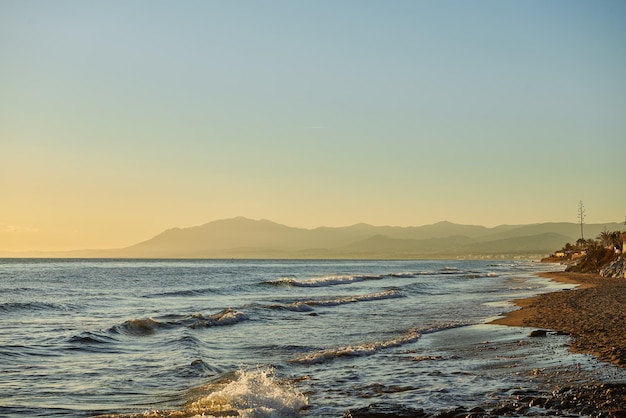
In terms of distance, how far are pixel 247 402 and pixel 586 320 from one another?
539 inches

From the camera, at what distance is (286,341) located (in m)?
18.6

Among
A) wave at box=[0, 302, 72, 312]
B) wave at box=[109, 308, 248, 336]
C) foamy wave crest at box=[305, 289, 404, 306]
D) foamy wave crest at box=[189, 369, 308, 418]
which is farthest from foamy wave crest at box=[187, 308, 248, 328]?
foamy wave crest at box=[189, 369, 308, 418]

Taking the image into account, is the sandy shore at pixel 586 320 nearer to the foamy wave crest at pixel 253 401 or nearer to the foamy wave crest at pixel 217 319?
the foamy wave crest at pixel 253 401

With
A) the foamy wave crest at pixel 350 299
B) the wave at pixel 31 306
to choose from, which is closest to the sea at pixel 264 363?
the wave at pixel 31 306

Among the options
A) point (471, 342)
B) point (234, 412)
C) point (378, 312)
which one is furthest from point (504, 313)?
point (234, 412)

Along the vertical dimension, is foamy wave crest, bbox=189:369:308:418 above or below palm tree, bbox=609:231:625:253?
below

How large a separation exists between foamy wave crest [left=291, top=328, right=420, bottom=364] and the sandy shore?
15.4ft

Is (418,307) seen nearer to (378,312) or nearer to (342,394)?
(378,312)

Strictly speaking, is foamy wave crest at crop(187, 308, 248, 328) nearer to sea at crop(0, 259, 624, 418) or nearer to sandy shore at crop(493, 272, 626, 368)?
sea at crop(0, 259, 624, 418)

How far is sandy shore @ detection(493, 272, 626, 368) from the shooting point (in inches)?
540

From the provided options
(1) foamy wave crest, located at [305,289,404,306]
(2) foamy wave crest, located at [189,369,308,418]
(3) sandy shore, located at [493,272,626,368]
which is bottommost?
(1) foamy wave crest, located at [305,289,404,306]

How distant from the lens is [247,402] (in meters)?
10.4

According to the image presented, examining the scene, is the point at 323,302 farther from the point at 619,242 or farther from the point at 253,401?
the point at 619,242

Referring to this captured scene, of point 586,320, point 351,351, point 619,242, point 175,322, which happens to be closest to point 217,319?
point 175,322
